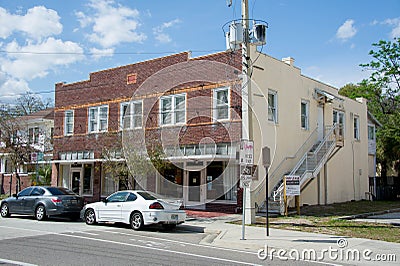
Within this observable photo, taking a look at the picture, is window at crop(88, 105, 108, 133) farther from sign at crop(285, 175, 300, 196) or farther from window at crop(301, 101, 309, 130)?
sign at crop(285, 175, 300, 196)

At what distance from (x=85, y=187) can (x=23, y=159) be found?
4.93 meters

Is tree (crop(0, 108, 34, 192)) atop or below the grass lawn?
atop

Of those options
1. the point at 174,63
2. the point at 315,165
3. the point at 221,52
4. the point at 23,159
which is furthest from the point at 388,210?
Answer: the point at 23,159

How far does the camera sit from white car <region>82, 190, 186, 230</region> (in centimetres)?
1457

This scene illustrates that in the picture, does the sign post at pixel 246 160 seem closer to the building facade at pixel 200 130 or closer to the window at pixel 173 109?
the building facade at pixel 200 130

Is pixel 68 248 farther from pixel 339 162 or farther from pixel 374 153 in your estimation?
pixel 374 153

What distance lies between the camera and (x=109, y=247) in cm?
1110

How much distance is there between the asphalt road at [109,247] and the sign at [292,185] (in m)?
5.00

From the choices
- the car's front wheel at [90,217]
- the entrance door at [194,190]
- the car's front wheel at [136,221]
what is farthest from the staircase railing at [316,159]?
the car's front wheel at [90,217]

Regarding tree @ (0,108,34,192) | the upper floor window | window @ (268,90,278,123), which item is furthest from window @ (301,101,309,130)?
tree @ (0,108,34,192)

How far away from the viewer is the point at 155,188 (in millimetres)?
23344

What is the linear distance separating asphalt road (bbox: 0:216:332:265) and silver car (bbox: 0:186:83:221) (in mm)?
1642

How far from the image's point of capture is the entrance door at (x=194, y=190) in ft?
70.8

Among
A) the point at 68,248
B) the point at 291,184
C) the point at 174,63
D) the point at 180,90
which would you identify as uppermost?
the point at 174,63
